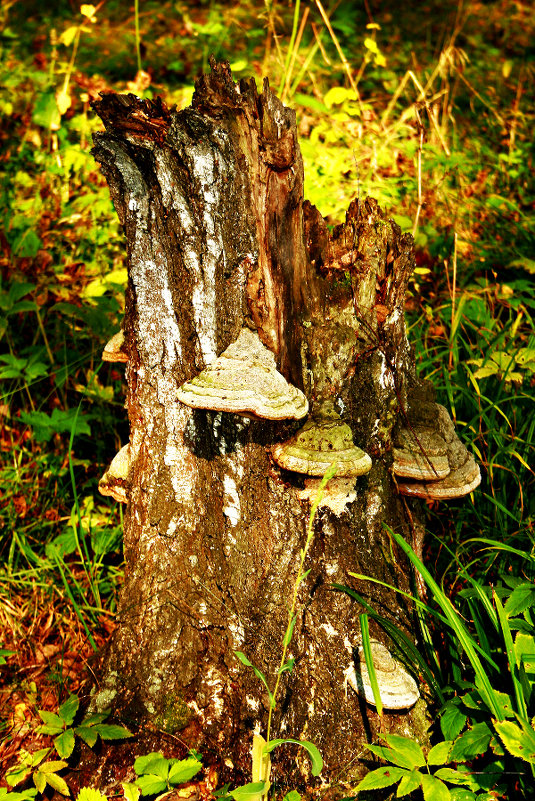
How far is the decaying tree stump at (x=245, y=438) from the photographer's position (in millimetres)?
2221

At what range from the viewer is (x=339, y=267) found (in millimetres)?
2393

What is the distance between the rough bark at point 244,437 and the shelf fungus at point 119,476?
123 millimetres

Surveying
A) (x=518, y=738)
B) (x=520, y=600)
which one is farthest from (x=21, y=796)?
(x=520, y=600)

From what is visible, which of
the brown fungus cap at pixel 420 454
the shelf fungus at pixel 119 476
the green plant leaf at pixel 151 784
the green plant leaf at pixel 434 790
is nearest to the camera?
the green plant leaf at pixel 434 790

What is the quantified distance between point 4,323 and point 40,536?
55.9 inches

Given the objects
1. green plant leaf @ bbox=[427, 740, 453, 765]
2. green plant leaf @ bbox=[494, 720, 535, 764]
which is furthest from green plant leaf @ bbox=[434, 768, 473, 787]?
green plant leaf @ bbox=[494, 720, 535, 764]

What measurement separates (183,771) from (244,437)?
47.0 inches

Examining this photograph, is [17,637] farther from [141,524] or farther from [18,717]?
[141,524]

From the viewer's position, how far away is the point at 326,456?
6.91 ft

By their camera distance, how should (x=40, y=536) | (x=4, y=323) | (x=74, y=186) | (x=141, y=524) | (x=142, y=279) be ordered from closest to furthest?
(x=142, y=279), (x=141, y=524), (x=40, y=536), (x=4, y=323), (x=74, y=186)

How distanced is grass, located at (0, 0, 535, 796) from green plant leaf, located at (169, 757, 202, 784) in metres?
0.80

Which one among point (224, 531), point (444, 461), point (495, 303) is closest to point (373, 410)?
point (444, 461)

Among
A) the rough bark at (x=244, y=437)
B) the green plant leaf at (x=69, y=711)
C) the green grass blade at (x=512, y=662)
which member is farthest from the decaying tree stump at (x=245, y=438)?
the green grass blade at (x=512, y=662)

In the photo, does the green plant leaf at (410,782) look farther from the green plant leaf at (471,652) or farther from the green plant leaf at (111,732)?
the green plant leaf at (111,732)
